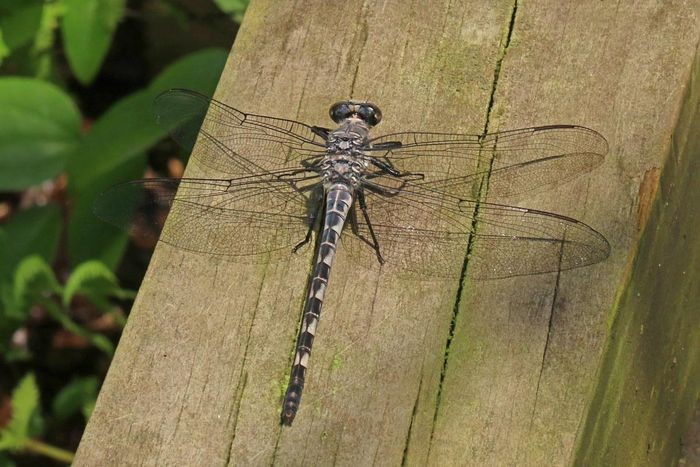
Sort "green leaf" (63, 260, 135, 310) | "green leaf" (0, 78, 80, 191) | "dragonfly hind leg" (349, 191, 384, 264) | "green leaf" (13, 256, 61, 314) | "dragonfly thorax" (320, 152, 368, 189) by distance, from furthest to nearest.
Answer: "green leaf" (0, 78, 80, 191), "green leaf" (13, 256, 61, 314), "green leaf" (63, 260, 135, 310), "dragonfly thorax" (320, 152, 368, 189), "dragonfly hind leg" (349, 191, 384, 264)

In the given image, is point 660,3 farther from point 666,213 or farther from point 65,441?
point 65,441

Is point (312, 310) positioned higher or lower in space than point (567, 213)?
lower

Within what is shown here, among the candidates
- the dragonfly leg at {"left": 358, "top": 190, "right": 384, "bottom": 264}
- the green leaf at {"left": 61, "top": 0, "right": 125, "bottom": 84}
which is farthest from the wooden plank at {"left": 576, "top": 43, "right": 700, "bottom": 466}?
the green leaf at {"left": 61, "top": 0, "right": 125, "bottom": 84}

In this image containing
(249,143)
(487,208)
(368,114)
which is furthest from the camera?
(249,143)

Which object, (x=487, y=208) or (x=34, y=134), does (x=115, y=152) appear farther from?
(x=487, y=208)

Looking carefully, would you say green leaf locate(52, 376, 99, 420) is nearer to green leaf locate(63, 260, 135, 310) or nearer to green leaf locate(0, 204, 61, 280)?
green leaf locate(63, 260, 135, 310)

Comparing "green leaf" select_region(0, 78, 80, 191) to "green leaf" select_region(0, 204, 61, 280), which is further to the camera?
"green leaf" select_region(0, 204, 61, 280)

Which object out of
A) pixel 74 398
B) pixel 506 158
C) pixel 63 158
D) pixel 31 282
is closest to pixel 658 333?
pixel 506 158
